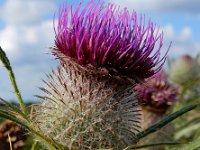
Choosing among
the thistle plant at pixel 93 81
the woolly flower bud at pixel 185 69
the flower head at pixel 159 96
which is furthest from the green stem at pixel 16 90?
the woolly flower bud at pixel 185 69

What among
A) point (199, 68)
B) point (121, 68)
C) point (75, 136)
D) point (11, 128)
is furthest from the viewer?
point (199, 68)

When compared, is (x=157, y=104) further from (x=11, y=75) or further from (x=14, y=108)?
(x=14, y=108)

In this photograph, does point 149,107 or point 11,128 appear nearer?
point 11,128

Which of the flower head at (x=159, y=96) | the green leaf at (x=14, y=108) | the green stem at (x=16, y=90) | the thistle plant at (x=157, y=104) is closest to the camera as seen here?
the green leaf at (x=14, y=108)

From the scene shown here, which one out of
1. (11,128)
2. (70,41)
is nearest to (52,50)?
(70,41)

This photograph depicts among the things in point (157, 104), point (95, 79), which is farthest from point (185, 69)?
point (95, 79)

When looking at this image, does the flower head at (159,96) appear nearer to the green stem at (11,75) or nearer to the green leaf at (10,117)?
the green stem at (11,75)

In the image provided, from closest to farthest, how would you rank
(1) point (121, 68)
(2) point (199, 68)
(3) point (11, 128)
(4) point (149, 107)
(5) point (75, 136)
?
(5) point (75, 136) → (1) point (121, 68) → (3) point (11, 128) → (4) point (149, 107) → (2) point (199, 68)

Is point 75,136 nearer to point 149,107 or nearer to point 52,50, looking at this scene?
point 52,50
